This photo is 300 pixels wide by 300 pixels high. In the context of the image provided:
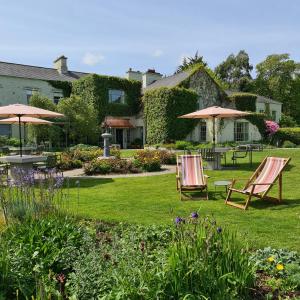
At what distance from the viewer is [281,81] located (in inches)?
2061

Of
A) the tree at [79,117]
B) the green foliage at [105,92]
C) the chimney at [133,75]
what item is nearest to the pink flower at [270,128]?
the green foliage at [105,92]

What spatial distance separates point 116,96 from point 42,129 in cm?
935

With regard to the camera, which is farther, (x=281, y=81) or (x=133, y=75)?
(x=281, y=81)

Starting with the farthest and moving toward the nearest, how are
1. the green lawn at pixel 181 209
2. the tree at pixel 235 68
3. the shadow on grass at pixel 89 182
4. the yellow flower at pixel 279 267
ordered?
the tree at pixel 235 68 < the shadow on grass at pixel 89 182 < the green lawn at pixel 181 209 < the yellow flower at pixel 279 267

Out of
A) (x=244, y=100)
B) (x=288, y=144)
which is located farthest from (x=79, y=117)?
(x=288, y=144)

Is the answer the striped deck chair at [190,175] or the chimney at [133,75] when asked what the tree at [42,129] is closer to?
the chimney at [133,75]

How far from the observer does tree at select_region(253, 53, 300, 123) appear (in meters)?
52.1

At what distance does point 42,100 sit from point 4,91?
5.81 m

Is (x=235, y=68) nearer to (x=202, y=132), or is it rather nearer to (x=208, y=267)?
(x=202, y=132)

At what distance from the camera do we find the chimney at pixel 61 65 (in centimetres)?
3728

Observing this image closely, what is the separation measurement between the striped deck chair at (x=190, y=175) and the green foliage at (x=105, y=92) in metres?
24.5

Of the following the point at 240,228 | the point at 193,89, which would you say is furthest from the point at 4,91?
the point at 240,228

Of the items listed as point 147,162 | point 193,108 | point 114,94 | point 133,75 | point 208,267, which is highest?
point 133,75

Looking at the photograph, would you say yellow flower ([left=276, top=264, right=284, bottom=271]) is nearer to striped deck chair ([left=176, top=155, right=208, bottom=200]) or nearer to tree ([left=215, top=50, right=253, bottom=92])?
striped deck chair ([left=176, top=155, right=208, bottom=200])
